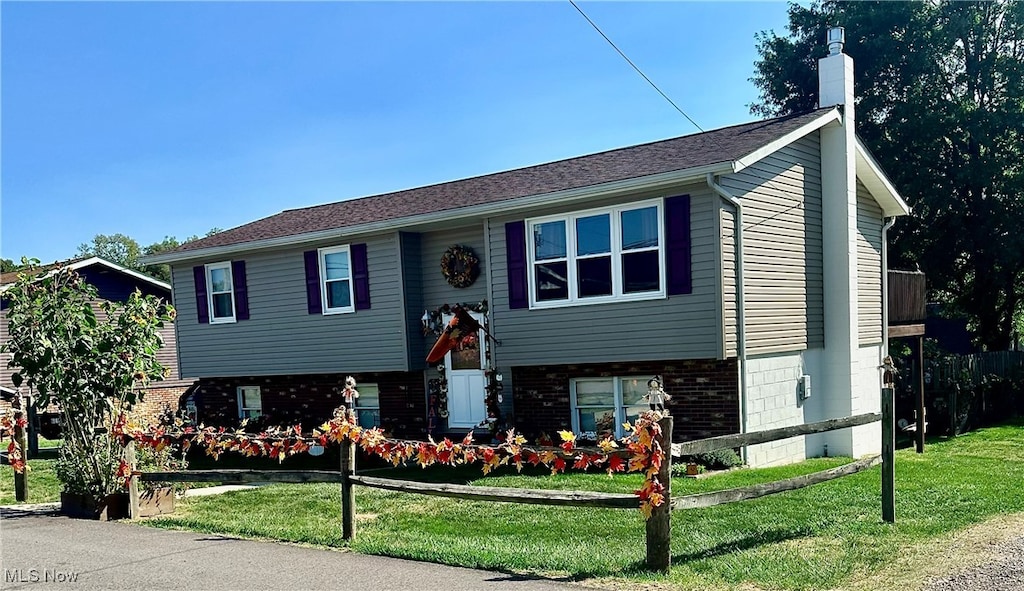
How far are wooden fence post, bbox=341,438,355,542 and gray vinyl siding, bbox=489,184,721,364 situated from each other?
19.8 feet

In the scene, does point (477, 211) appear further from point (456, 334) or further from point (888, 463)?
point (888, 463)

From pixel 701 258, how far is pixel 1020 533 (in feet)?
19.6

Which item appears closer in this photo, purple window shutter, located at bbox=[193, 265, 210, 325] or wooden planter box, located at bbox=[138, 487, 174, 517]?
wooden planter box, located at bbox=[138, 487, 174, 517]

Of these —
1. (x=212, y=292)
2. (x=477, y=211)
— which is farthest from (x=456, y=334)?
(x=212, y=292)

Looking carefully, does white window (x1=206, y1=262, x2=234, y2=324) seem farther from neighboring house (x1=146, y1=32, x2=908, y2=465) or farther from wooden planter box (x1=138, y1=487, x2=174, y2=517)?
wooden planter box (x1=138, y1=487, x2=174, y2=517)

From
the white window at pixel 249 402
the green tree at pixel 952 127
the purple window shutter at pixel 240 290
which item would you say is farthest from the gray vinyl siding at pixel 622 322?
the green tree at pixel 952 127

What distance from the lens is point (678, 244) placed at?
1236 centimetres

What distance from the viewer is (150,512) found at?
9391mm

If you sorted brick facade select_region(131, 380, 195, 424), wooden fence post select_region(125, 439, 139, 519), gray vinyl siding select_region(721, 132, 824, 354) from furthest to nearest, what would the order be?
brick facade select_region(131, 380, 195, 424)
gray vinyl siding select_region(721, 132, 824, 354)
wooden fence post select_region(125, 439, 139, 519)

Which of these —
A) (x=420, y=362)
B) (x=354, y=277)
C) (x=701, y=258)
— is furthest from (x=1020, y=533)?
(x=354, y=277)

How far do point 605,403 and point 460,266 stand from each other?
3.61 m

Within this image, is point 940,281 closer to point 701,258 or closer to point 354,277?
point 701,258

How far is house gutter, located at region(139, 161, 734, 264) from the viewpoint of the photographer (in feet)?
39.2
